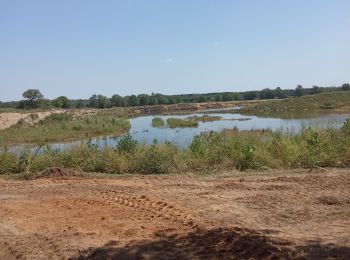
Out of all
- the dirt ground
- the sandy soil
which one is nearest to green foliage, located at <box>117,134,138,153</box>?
the dirt ground

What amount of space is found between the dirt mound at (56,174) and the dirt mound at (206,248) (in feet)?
20.4

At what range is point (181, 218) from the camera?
7320 mm

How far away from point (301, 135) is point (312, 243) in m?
10.3

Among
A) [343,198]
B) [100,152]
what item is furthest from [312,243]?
[100,152]

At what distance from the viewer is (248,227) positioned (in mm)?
6598

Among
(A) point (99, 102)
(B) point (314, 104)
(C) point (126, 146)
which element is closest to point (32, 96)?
(A) point (99, 102)

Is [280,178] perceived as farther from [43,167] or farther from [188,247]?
[43,167]

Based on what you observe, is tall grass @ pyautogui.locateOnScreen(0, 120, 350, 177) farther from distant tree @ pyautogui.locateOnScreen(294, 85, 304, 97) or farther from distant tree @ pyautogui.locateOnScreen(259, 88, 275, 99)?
distant tree @ pyautogui.locateOnScreen(259, 88, 275, 99)

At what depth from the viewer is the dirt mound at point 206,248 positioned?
534cm

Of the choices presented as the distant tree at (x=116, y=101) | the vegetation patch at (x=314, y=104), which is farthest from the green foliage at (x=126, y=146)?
the distant tree at (x=116, y=101)

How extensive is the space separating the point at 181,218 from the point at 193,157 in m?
6.38

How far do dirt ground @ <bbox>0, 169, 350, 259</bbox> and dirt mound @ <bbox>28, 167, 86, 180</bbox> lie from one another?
30.0 inches

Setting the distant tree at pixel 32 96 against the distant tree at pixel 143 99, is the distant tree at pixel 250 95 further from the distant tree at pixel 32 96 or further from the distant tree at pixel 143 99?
the distant tree at pixel 32 96

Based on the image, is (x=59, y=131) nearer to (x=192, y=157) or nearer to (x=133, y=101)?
(x=192, y=157)
